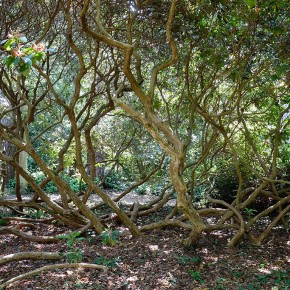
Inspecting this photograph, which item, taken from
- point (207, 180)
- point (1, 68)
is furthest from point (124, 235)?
point (1, 68)

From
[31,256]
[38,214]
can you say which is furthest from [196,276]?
[38,214]

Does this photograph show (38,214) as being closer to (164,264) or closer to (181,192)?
(164,264)

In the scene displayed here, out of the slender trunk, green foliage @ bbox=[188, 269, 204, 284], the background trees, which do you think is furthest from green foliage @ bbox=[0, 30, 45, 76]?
green foliage @ bbox=[188, 269, 204, 284]

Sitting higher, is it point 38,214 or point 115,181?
point 115,181

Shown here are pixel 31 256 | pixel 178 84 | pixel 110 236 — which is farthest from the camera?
pixel 178 84

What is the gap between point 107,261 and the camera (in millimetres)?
5008

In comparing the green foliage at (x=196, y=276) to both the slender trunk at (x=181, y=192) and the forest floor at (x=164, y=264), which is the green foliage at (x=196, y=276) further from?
the slender trunk at (x=181, y=192)

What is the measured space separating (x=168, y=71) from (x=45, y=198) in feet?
12.4

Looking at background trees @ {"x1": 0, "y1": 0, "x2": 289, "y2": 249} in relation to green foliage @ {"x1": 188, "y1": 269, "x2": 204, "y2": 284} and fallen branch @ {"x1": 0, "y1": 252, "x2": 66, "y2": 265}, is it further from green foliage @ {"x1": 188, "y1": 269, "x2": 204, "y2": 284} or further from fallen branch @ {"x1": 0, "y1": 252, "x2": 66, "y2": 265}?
fallen branch @ {"x1": 0, "y1": 252, "x2": 66, "y2": 265}

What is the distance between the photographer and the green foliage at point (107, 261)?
193 inches

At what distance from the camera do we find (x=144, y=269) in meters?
4.92

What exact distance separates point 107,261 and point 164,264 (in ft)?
2.54

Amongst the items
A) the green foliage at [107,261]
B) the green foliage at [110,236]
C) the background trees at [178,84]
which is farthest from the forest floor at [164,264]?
the background trees at [178,84]

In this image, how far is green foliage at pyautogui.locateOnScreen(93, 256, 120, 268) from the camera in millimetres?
4898
